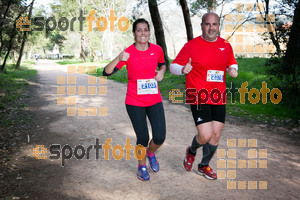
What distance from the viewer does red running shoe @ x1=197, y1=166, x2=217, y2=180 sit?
4145mm

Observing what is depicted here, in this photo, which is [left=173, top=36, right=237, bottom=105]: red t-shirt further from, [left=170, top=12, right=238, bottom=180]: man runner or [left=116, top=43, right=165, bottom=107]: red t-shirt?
[left=116, top=43, right=165, bottom=107]: red t-shirt

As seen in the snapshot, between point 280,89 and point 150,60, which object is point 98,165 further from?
point 280,89

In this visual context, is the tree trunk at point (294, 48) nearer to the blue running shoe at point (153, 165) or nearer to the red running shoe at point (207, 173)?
the red running shoe at point (207, 173)

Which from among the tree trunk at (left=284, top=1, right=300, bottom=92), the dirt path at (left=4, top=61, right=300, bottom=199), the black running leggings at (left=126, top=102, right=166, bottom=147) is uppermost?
the tree trunk at (left=284, top=1, right=300, bottom=92)

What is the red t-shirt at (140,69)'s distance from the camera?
3732 mm

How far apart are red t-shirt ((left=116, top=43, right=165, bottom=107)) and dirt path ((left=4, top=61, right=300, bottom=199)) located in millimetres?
1255

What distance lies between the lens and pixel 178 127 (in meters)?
7.15

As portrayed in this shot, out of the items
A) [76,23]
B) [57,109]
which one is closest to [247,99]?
[57,109]

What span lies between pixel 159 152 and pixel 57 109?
5.26 metres

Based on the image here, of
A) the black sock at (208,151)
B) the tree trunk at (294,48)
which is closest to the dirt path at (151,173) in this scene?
the black sock at (208,151)

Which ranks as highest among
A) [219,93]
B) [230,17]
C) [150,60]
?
[230,17]

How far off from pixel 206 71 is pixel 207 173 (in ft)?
5.25

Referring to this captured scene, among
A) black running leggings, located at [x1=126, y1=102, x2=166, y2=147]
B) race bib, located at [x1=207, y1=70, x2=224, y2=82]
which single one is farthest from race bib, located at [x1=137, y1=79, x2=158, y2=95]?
race bib, located at [x1=207, y1=70, x2=224, y2=82]

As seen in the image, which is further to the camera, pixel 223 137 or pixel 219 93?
pixel 223 137
